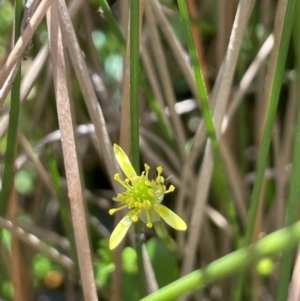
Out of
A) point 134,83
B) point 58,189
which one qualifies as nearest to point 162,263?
point 58,189

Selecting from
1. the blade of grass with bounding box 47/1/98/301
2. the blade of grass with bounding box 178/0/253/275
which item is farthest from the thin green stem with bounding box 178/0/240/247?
the blade of grass with bounding box 47/1/98/301

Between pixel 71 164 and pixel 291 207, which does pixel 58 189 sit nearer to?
pixel 71 164

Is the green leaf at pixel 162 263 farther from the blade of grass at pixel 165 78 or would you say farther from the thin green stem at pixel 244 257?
the thin green stem at pixel 244 257

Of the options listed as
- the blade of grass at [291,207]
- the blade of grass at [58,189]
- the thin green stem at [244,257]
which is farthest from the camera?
the blade of grass at [58,189]

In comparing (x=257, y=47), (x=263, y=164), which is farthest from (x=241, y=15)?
(x=257, y=47)

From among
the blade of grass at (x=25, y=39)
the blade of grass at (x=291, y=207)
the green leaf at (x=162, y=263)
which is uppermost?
the blade of grass at (x=25, y=39)

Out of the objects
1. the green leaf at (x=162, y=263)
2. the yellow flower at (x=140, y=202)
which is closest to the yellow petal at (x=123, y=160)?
the yellow flower at (x=140, y=202)

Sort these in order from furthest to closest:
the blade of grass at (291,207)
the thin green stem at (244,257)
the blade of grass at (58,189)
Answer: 1. the blade of grass at (58,189)
2. the blade of grass at (291,207)
3. the thin green stem at (244,257)

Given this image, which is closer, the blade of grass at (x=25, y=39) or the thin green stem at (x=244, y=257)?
the thin green stem at (x=244, y=257)

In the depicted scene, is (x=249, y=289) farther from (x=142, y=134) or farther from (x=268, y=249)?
(x=268, y=249)
